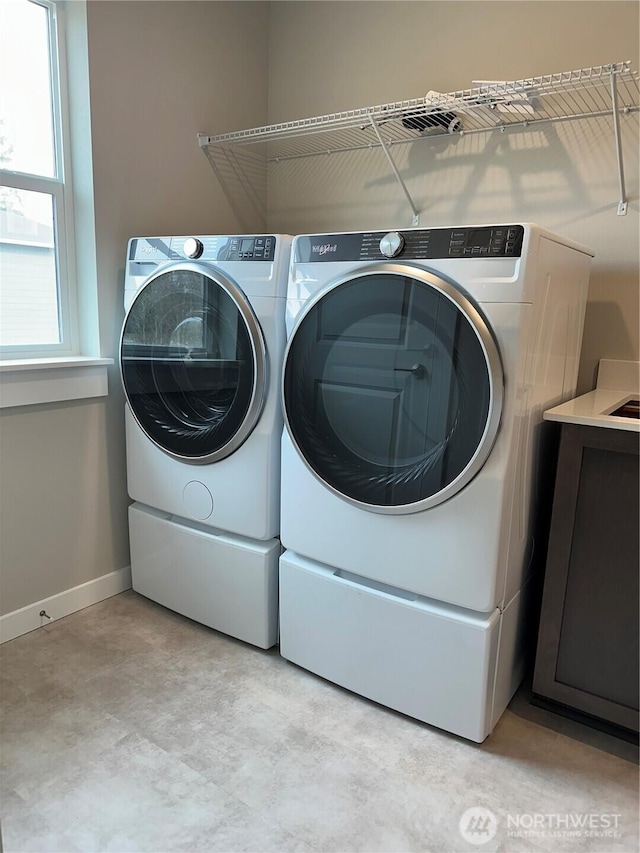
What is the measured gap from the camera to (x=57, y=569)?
212 cm

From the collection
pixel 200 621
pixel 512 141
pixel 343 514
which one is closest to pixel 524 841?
pixel 343 514

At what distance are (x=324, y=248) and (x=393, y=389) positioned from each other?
1.42 feet

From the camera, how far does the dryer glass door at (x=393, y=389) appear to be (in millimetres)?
1408

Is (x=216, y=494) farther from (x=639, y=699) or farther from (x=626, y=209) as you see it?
(x=626, y=209)

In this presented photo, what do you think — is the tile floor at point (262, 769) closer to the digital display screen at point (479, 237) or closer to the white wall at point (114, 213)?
the white wall at point (114, 213)

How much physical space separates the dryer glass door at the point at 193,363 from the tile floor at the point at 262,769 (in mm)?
728

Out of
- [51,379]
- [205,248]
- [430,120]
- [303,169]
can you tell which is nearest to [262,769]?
[51,379]

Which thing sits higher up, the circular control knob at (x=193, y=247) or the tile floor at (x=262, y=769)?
the circular control knob at (x=193, y=247)

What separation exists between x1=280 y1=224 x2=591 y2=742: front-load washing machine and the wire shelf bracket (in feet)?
1.59

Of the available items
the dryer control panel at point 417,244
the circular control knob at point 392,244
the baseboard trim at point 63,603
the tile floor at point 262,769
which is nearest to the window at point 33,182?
the baseboard trim at point 63,603

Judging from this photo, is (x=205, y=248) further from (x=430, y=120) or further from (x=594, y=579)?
(x=594, y=579)

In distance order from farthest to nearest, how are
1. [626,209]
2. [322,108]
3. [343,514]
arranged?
1. [322,108]
2. [626,209]
3. [343,514]

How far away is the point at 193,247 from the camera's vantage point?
1879 millimetres

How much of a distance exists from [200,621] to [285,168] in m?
1.94
